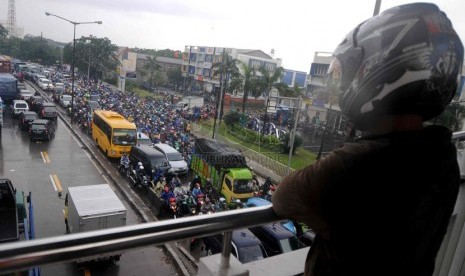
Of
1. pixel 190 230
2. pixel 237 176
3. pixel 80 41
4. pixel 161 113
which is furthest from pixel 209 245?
pixel 80 41

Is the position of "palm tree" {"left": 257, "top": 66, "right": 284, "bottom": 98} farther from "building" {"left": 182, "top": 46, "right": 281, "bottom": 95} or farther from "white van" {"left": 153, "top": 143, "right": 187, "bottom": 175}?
"building" {"left": 182, "top": 46, "right": 281, "bottom": 95}

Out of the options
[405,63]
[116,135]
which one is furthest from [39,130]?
[405,63]

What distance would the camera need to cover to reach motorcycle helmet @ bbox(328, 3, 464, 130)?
91 centimetres

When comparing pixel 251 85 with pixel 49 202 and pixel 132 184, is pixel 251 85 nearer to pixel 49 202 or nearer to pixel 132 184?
pixel 132 184

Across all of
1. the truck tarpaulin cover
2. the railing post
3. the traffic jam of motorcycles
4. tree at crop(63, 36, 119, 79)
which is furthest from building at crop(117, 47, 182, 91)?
the railing post

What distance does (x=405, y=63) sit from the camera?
91 centimetres

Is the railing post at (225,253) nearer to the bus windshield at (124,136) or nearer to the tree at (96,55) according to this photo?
the bus windshield at (124,136)

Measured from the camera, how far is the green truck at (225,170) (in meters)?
12.9

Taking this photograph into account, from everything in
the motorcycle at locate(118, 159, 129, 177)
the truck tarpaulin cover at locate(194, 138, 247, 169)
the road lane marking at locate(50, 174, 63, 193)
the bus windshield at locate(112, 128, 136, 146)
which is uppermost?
the truck tarpaulin cover at locate(194, 138, 247, 169)

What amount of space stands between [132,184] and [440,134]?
14117mm

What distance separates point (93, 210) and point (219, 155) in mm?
6302

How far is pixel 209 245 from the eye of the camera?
7.49m

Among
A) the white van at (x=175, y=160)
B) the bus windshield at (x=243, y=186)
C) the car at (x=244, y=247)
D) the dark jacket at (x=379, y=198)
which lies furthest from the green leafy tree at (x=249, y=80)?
the dark jacket at (x=379, y=198)

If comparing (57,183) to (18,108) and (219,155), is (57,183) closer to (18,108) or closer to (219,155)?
(219,155)
